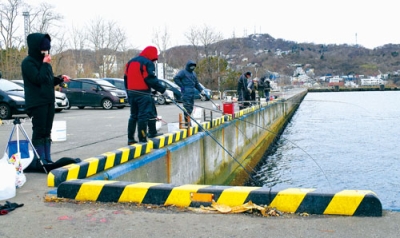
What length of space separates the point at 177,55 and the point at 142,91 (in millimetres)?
52525

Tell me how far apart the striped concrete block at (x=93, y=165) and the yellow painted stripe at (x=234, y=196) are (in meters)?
2.10

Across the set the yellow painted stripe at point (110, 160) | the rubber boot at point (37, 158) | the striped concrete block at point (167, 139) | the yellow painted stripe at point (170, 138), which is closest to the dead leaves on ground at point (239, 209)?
the yellow painted stripe at point (110, 160)

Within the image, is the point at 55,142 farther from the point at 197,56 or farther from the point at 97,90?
the point at 197,56

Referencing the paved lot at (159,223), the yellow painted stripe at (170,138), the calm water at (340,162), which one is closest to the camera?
the paved lot at (159,223)

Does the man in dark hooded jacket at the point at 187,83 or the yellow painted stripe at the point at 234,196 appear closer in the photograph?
the yellow painted stripe at the point at 234,196

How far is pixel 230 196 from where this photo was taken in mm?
4836

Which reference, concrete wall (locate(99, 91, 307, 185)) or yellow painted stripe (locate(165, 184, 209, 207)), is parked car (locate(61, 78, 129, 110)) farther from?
yellow painted stripe (locate(165, 184, 209, 207))

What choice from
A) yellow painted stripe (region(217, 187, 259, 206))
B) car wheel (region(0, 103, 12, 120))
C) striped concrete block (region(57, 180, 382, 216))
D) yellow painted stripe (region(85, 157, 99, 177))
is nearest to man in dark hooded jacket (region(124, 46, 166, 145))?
yellow painted stripe (region(85, 157, 99, 177))

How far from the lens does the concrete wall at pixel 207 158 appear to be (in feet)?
25.1

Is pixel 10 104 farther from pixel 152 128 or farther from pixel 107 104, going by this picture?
pixel 152 128

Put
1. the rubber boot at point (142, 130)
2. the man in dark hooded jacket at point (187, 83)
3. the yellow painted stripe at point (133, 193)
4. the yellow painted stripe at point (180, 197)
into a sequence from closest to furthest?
the yellow painted stripe at point (180, 197) → the yellow painted stripe at point (133, 193) → the rubber boot at point (142, 130) → the man in dark hooded jacket at point (187, 83)

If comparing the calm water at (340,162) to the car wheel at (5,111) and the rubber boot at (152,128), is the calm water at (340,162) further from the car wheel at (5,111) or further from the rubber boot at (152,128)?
the car wheel at (5,111)

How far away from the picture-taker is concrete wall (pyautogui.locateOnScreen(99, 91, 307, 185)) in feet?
25.1

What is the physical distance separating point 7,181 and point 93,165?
1.31 metres
